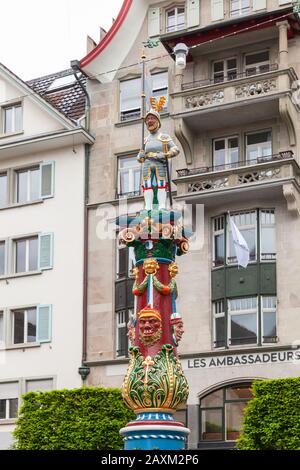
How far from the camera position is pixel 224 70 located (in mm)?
39312

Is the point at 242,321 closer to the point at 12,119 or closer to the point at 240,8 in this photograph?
the point at 240,8

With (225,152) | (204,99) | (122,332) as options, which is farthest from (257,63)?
(122,332)

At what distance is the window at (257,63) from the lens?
126ft

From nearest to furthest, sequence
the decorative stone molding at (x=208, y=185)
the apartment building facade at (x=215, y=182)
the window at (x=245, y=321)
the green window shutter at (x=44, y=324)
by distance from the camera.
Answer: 1. the window at (x=245, y=321)
2. the apartment building facade at (x=215, y=182)
3. the decorative stone molding at (x=208, y=185)
4. the green window shutter at (x=44, y=324)

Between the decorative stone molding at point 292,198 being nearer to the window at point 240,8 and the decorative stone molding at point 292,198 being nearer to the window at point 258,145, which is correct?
the window at point 258,145

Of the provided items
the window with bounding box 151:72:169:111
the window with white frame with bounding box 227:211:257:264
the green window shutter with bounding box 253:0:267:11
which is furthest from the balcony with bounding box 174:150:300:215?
the green window shutter with bounding box 253:0:267:11

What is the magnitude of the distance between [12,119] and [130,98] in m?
5.40

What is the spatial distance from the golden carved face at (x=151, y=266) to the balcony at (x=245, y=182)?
15.1 meters

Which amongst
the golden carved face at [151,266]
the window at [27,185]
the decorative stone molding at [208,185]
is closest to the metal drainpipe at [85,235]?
the window at [27,185]

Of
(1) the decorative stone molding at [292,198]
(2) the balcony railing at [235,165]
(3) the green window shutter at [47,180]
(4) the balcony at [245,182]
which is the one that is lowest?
(1) the decorative stone molding at [292,198]

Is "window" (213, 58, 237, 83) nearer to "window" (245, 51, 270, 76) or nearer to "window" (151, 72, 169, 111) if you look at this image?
"window" (245, 51, 270, 76)

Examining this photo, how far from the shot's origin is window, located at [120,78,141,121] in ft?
135

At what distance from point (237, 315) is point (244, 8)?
11567mm
